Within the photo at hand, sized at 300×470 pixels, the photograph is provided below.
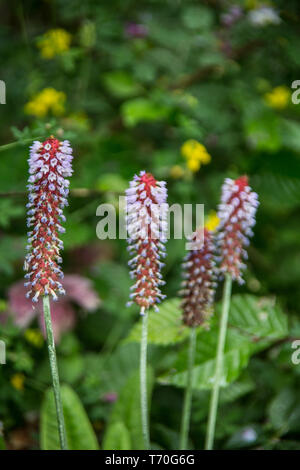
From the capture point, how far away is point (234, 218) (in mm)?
1400

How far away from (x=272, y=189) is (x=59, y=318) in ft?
4.22

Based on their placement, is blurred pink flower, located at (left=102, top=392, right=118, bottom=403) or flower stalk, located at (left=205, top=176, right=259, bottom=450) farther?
blurred pink flower, located at (left=102, top=392, right=118, bottom=403)

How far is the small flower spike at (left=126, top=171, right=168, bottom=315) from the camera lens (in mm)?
1271

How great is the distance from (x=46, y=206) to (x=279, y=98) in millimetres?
2447

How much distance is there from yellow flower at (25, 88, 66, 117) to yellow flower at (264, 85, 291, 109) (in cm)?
132

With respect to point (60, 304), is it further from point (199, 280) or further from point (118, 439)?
point (199, 280)

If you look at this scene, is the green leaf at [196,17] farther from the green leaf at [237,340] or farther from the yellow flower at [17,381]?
the yellow flower at [17,381]

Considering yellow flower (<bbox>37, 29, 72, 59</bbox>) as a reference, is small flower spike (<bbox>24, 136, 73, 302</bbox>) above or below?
below

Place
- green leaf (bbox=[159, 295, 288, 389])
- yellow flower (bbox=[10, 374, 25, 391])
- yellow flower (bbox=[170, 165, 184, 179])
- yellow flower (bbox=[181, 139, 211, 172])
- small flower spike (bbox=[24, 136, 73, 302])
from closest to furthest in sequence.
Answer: small flower spike (bbox=[24, 136, 73, 302]), green leaf (bbox=[159, 295, 288, 389]), yellow flower (bbox=[10, 374, 25, 391]), yellow flower (bbox=[181, 139, 211, 172]), yellow flower (bbox=[170, 165, 184, 179])

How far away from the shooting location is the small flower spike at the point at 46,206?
47.0 inches

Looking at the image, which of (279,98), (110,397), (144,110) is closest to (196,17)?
(144,110)

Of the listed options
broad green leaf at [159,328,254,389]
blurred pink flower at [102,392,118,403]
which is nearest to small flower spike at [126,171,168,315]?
broad green leaf at [159,328,254,389]

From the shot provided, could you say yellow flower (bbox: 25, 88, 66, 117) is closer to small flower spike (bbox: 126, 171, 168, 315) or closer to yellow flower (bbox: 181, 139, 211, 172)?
yellow flower (bbox: 181, 139, 211, 172)
